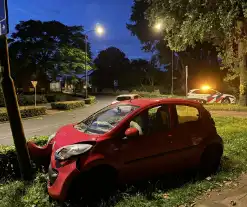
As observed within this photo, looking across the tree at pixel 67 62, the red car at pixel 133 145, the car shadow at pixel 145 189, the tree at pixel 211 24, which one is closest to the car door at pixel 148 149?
the red car at pixel 133 145

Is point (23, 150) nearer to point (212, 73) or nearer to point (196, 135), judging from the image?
point (196, 135)

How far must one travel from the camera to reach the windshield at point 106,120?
4.96 meters

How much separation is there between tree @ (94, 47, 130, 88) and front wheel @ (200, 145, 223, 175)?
57.9 metres

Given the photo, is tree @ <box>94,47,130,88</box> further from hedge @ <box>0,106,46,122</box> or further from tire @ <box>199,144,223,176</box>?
tire @ <box>199,144,223,176</box>

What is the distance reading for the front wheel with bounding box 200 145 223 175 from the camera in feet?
19.0

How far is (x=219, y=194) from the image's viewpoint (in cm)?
466

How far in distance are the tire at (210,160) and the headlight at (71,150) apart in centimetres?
245

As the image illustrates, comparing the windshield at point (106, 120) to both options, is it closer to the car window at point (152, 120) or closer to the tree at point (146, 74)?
the car window at point (152, 120)

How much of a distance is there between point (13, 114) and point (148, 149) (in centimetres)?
230

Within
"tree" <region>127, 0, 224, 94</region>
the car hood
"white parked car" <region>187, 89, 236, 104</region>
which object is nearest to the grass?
the car hood

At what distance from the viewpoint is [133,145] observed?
4773 mm

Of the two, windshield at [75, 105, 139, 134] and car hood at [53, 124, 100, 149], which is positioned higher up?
windshield at [75, 105, 139, 134]

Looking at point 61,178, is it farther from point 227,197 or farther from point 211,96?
point 211,96

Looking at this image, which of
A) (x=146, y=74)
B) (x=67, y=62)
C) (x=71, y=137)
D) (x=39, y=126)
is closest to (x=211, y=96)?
(x=39, y=126)
